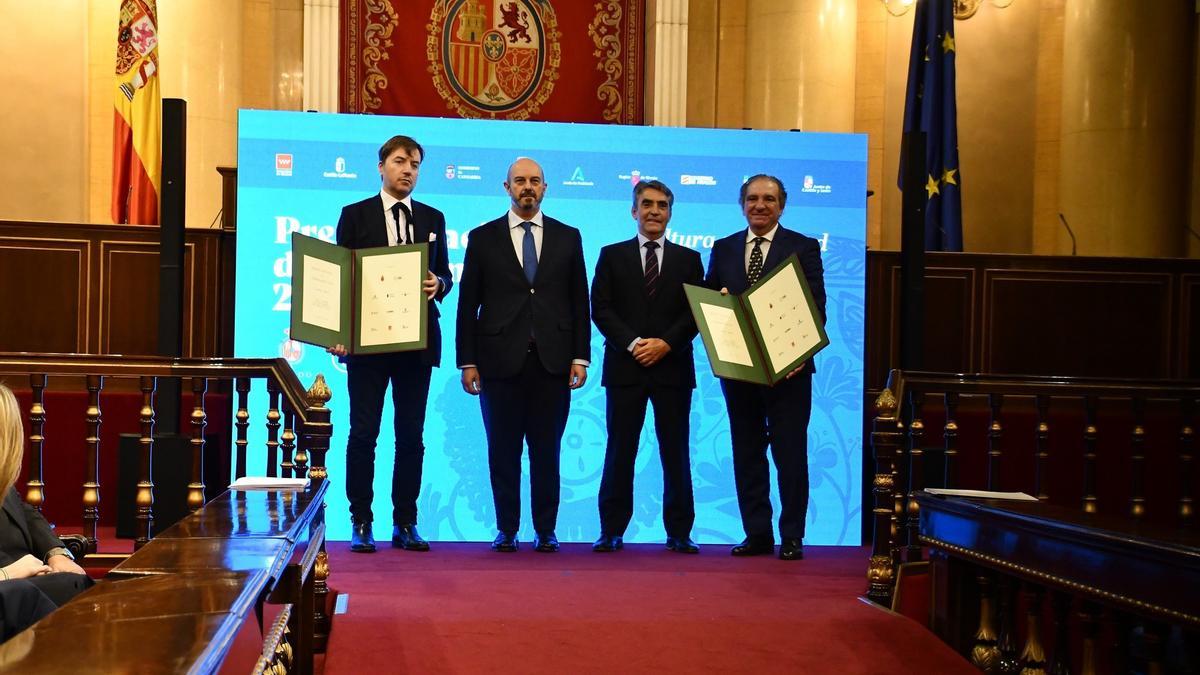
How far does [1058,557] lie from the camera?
278cm

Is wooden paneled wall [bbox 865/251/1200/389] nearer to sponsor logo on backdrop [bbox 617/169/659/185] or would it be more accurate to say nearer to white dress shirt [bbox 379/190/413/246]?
sponsor logo on backdrop [bbox 617/169/659/185]

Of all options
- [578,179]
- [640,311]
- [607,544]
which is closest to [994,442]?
[640,311]

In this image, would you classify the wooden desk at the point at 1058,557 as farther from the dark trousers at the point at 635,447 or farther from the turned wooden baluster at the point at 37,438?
the turned wooden baluster at the point at 37,438

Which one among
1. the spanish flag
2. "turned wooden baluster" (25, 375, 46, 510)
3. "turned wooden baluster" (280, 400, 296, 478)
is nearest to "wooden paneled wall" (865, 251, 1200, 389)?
"turned wooden baluster" (280, 400, 296, 478)

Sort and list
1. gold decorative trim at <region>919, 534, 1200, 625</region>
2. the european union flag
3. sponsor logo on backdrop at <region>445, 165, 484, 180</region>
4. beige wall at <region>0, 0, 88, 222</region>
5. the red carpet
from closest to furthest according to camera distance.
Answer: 1. gold decorative trim at <region>919, 534, 1200, 625</region>
2. the red carpet
3. sponsor logo on backdrop at <region>445, 165, 484, 180</region>
4. the european union flag
5. beige wall at <region>0, 0, 88, 222</region>

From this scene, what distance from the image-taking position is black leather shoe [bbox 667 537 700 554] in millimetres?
5918

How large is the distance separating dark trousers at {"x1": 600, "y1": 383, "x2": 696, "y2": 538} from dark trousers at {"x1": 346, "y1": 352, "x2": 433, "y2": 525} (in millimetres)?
861

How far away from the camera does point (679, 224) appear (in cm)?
673

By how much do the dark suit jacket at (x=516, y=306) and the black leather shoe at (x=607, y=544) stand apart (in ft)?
2.60

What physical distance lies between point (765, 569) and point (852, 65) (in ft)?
16.7

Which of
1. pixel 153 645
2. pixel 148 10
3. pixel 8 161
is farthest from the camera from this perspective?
pixel 8 161

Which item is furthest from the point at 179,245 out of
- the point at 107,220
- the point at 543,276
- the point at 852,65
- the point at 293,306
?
the point at 852,65

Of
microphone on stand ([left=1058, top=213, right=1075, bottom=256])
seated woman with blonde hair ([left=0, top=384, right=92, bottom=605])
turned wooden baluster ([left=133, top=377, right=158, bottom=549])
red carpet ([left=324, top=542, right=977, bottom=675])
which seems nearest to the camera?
→ seated woman with blonde hair ([left=0, top=384, right=92, bottom=605])

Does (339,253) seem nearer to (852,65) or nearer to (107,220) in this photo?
(107,220)
